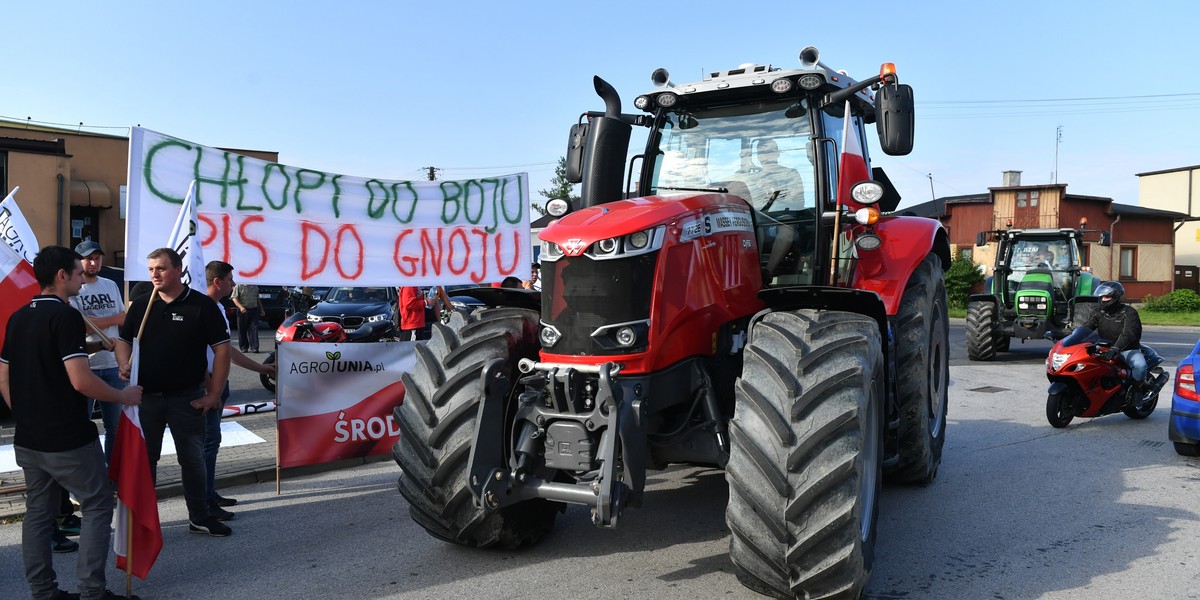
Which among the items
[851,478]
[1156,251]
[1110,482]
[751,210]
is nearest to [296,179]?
[751,210]

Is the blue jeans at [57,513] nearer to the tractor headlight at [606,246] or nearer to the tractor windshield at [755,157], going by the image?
the tractor headlight at [606,246]

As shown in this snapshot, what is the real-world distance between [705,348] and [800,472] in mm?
1066

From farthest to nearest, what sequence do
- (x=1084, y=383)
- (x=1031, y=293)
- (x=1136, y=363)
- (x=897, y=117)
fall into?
(x=1031, y=293), (x=1136, y=363), (x=1084, y=383), (x=897, y=117)

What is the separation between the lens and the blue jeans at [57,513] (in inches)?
169

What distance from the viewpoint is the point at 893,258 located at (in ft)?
20.1

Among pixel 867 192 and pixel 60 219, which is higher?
pixel 60 219

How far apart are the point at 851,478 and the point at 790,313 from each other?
1.02 meters

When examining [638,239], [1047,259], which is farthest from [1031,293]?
[638,239]

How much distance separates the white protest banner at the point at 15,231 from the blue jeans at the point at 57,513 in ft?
7.52

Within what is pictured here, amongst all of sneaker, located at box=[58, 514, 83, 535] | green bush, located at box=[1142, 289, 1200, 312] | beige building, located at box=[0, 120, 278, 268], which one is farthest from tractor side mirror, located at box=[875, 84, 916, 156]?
green bush, located at box=[1142, 289, 1200, 312]

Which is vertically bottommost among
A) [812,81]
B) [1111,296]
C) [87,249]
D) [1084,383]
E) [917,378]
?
[1084,383]

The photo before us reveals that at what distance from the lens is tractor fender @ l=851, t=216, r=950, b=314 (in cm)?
591

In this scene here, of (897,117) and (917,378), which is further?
(917,378)

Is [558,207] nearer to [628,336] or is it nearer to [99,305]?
[628,336]
